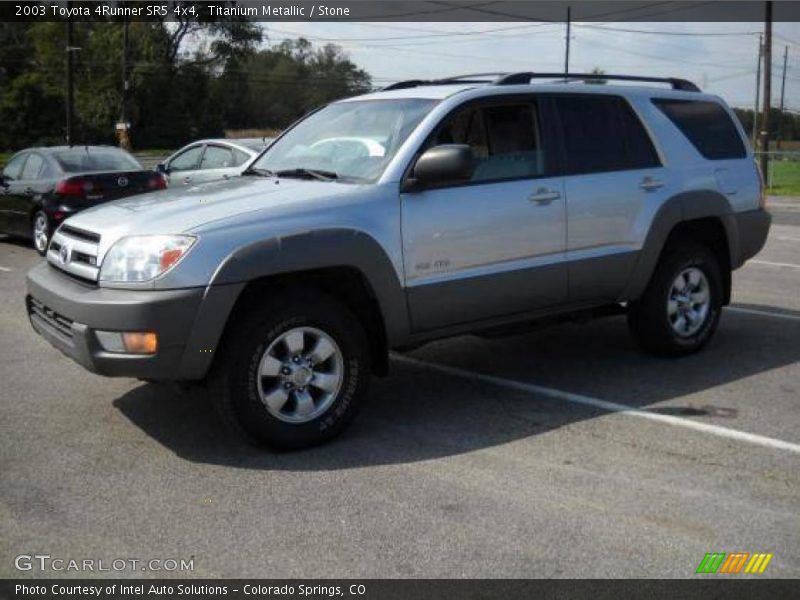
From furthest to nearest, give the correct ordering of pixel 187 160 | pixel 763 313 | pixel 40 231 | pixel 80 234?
pixel 187 160 < pixel 40 231 < pixel 763 313 < pixel 80 234

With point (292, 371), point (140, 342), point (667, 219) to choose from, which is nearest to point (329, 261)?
point (292, 371)

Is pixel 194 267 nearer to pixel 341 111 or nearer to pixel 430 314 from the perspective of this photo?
pixel 430 314

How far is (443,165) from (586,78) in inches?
Answer: 76.6

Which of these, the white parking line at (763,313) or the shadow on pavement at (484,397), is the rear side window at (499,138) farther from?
the white parking line at (763,313)

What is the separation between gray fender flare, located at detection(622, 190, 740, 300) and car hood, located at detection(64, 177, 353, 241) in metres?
2.27

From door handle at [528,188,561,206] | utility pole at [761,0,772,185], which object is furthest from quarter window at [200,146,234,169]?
utility pole at [761,0,772,185]

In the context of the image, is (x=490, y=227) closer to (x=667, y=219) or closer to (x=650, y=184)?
(x=650, y=184)

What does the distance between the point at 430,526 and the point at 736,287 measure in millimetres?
7067

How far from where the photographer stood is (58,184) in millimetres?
12344

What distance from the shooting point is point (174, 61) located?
73688 mm

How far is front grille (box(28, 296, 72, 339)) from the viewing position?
473 cm

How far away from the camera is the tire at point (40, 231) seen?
12461mm

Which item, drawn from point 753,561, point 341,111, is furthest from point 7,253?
point 753,561

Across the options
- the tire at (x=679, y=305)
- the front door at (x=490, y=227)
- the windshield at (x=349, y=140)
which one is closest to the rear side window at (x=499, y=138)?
the front door at (x=490, y=227)
